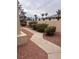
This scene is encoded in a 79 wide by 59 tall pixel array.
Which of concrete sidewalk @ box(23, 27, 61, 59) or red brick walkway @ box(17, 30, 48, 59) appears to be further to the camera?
red brick walkway @ box(17, 30, 48, 59)

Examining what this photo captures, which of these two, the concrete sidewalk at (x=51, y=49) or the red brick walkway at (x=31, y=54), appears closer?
the concrete sidewalk at (x=51, y=49)

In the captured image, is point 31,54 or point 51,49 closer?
point 31,54
